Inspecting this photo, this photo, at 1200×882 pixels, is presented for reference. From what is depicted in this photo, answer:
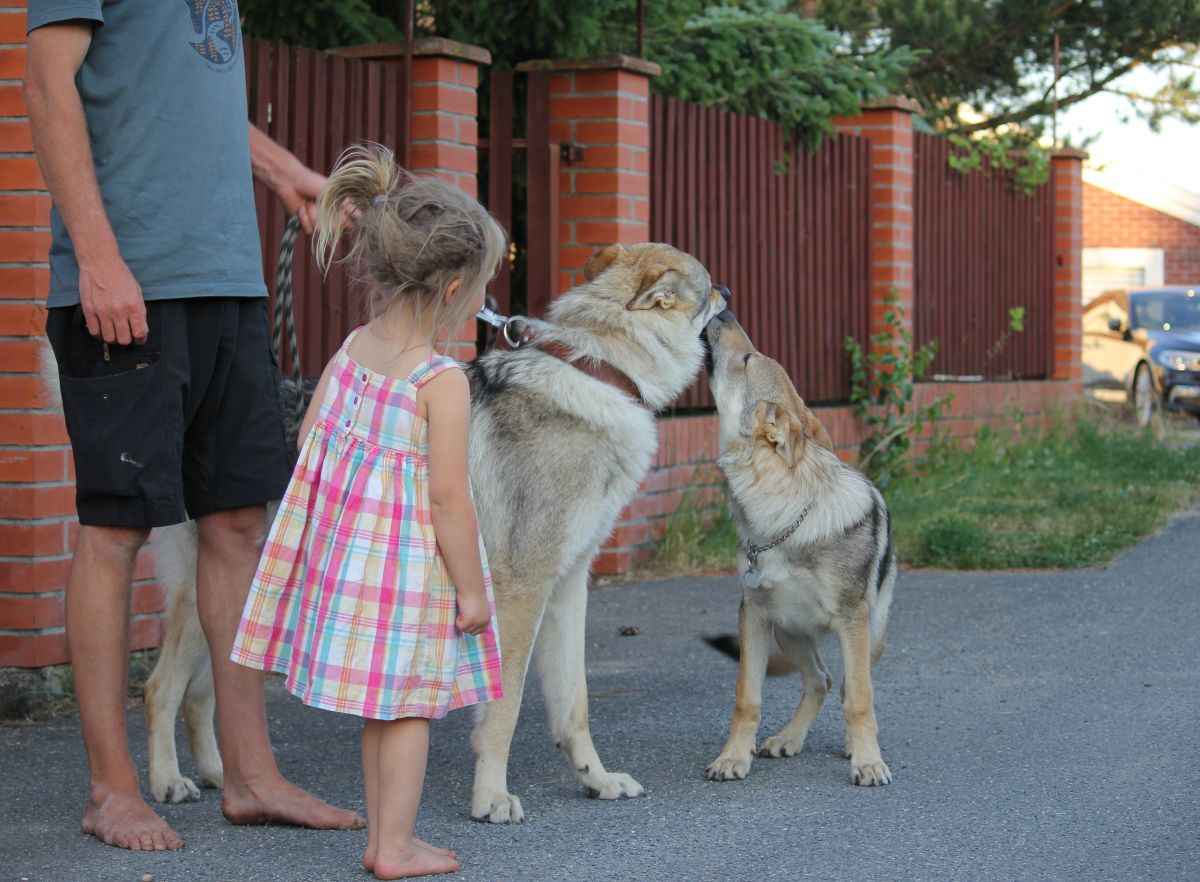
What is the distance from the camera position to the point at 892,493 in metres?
10.4

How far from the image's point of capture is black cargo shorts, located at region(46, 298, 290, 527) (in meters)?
3.61

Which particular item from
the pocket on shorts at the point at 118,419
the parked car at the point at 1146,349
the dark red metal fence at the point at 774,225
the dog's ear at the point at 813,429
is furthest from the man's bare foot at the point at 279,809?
the parked car at the point at 1146,349

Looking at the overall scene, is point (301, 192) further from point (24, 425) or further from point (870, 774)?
point (870, 774)

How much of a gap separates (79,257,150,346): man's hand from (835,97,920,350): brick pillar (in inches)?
323

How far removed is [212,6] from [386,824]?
2037mm

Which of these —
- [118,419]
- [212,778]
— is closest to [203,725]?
[212,778]

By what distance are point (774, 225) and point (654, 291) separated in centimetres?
572

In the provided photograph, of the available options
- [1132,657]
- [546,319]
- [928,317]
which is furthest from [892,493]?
[546,319]

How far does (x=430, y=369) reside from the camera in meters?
3.44

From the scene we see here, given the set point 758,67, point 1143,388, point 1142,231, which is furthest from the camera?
point 1142,231

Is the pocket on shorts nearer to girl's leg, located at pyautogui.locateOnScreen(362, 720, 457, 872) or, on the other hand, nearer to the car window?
girl's leg, located at pyautogui.locateOnScreen(362, 720, 457, 872)

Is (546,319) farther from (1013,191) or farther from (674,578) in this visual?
(1013,191)

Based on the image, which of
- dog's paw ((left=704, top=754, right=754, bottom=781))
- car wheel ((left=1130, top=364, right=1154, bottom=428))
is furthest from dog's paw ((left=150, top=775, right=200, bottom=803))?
car wheel ((left=1130, top=364, right=1154, bottom=428))

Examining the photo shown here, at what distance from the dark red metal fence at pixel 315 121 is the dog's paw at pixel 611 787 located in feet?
9.10
